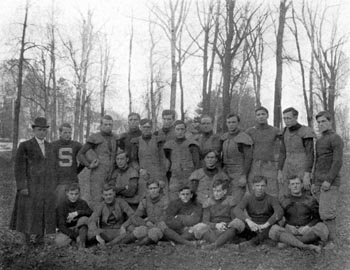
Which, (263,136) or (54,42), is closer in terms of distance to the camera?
(263,136)

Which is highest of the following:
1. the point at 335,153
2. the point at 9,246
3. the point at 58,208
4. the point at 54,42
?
the point at 54,42

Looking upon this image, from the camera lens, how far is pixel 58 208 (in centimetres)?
598

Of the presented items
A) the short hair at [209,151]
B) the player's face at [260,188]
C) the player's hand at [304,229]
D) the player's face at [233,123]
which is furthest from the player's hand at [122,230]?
the player's hand at [304,229]

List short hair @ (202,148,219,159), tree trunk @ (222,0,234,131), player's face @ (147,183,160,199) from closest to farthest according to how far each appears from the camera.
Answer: player's face @ (147,183,160,199), short hair @ (202,148,219,159), tree trunk @ (222,0,234,131)

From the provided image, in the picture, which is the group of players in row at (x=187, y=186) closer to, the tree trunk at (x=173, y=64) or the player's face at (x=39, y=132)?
the player's face at (x=39, y=132)

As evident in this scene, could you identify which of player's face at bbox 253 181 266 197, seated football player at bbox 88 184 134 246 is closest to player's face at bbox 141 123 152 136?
seated football player at bbox 88 184 134 246

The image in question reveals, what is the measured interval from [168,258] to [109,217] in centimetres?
125

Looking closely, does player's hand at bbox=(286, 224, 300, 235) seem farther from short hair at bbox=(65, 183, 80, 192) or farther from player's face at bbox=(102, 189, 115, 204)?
short hair at bbox=(65, 183, 80, 192)

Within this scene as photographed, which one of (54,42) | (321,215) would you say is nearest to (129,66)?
(54,42)

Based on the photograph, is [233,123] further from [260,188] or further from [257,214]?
[257,214]

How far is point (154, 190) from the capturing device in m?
6.16

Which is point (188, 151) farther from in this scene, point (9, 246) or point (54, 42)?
point (54, 42)

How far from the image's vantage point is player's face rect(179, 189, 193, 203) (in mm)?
6059

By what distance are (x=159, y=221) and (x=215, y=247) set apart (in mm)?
968
